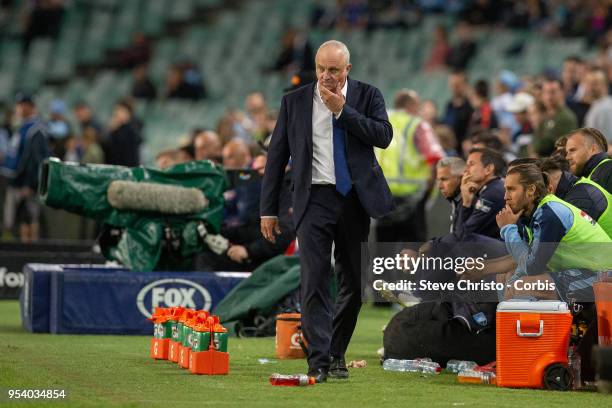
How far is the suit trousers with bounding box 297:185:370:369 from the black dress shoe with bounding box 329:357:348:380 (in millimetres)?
98

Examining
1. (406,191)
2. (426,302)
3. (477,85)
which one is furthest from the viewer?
(477,85)

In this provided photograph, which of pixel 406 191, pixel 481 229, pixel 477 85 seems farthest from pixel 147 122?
pixel 481 229

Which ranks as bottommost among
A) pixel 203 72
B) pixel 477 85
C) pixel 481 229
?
pixel 481 229

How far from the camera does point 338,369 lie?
8391mm

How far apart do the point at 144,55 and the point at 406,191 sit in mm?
14236

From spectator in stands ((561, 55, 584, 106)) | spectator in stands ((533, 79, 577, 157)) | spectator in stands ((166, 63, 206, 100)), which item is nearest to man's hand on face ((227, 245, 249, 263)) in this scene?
spectator in stands ((533, 79, 577, 157))

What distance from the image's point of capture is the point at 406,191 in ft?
46.6

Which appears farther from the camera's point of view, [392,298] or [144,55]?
[144,55]

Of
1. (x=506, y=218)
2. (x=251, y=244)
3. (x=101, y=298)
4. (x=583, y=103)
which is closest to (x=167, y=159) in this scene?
(x=251, y=244)

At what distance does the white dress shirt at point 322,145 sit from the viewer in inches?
323

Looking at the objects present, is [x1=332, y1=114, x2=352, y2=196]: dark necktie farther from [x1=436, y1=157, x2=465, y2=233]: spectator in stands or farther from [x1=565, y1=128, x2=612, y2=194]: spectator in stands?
[x1=436, y1=157, x2=465, y2=233]: spectator in stands

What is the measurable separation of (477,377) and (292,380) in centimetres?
114

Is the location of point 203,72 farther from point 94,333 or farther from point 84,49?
point 94,333

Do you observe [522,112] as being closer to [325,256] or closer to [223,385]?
[325,256]
